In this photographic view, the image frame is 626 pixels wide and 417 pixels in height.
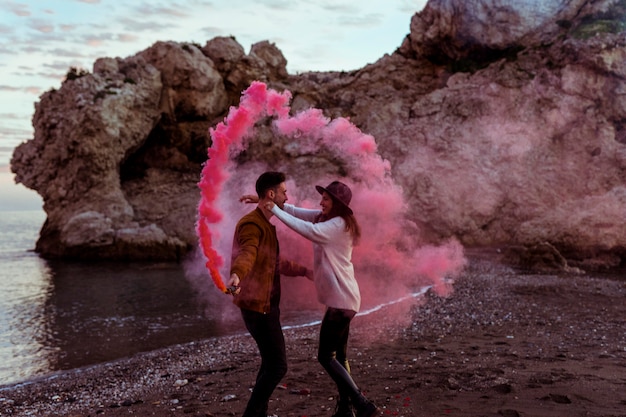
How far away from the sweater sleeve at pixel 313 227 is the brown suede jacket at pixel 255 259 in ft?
0.57

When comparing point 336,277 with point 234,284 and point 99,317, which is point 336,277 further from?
point 99,317

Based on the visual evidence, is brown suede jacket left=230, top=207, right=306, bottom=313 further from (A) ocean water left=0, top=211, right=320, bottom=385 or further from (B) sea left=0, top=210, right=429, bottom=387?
(A) ocean water left=0, top=211, right=320, bottom=385

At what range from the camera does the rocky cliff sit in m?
26.6

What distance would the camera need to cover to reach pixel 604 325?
1065 centimetres

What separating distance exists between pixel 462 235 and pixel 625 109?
1018 cm

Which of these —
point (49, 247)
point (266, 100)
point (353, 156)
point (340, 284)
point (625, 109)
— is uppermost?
point (625, 109)

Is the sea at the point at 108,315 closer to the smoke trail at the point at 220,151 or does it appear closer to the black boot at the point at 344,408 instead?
the smoke trail at the point at 220,151

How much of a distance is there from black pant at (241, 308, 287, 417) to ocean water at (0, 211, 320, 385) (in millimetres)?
7634

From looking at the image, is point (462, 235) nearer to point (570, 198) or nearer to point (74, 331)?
point (570, 198)

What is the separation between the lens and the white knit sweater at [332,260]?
17.0 ft

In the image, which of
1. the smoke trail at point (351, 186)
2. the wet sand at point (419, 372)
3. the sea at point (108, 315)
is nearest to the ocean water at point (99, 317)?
the sea at point (108, 315)

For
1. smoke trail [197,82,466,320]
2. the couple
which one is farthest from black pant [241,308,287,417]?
smoke trail [197,82,466,320]

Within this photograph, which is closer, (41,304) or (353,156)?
(353,156)

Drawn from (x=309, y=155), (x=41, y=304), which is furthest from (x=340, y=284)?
(x=309, y=155)
